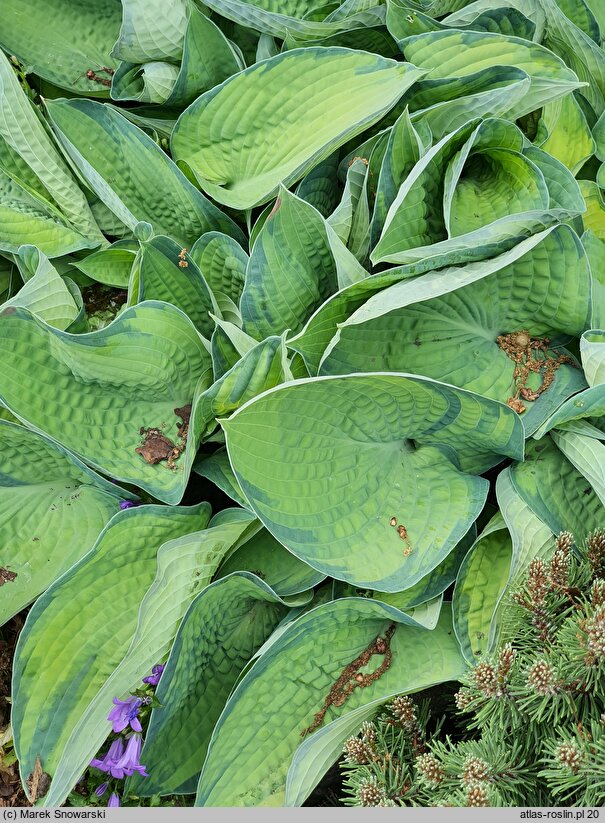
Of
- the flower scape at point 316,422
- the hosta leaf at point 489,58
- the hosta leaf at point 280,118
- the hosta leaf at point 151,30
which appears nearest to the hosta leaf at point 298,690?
the flower scape at point 316,422

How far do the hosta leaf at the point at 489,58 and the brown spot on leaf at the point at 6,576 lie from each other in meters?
0.83

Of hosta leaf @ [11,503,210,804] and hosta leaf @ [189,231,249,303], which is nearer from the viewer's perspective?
hosta leaf @ [11,503,210,804]

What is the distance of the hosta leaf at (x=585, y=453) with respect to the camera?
2.71 feet

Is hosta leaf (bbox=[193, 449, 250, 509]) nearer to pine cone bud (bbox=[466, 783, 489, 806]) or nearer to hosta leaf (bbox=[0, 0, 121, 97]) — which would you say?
pine cone bud (bbox=[466, 783, 489, 806])

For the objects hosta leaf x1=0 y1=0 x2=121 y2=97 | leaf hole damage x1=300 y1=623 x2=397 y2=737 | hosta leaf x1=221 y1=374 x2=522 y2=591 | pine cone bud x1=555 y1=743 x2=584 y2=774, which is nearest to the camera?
pine cone bud x1=555 y1=743 x2=584 y2=774

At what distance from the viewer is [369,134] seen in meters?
1.05

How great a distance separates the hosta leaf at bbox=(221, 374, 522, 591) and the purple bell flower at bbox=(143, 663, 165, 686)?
23 centimetres

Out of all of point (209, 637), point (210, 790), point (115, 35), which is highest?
point (115, 35)

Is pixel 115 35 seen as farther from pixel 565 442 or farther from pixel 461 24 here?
pixel 565 442

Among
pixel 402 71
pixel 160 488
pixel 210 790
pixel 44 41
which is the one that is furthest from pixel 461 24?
pixel 210 790

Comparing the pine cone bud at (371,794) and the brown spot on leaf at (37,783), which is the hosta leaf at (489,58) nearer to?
the pine cone bud at (371,794)

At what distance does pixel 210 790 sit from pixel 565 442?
577 mm

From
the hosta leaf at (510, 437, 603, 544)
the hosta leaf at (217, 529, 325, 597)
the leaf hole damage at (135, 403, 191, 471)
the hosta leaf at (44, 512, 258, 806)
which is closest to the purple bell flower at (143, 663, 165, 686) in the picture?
the hosta leaf at (44, 512, 258, 806)

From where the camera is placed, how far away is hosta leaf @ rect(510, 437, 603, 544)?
87cm
